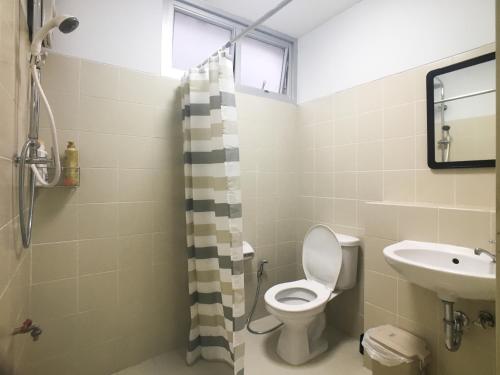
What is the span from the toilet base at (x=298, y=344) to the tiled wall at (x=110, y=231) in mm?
724

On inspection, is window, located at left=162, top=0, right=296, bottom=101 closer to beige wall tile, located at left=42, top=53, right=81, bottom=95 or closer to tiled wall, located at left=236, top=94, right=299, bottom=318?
tiled wall, located at left=236, top=94, right=299, bottom=318

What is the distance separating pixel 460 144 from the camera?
1.49m

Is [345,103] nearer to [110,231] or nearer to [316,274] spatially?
[316,274]

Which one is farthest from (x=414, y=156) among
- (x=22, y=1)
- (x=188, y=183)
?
(x=22, y=1)

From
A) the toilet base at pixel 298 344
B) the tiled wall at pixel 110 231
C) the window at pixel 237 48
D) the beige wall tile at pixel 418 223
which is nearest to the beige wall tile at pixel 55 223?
the tiled wall at pixel 110 231

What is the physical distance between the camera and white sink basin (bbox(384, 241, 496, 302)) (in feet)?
3.39

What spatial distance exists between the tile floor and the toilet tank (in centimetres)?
45

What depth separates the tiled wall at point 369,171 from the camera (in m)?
1.49

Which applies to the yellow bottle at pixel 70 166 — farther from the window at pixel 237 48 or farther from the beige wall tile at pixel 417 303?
the beige wall tile at pixel 417 303

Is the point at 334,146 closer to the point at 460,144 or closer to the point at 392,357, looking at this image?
the point at 460,144

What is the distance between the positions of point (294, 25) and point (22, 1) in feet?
6.33

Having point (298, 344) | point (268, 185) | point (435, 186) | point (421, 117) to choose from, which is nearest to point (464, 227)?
point (435, 186)

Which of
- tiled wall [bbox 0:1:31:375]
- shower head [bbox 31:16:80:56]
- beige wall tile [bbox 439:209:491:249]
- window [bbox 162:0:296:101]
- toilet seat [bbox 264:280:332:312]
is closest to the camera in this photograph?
tiled wall [bbox 0:1:31:375]

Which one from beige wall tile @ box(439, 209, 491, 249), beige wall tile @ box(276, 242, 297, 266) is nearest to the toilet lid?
beige wall tile @ box(276, 242, 297, 266)
